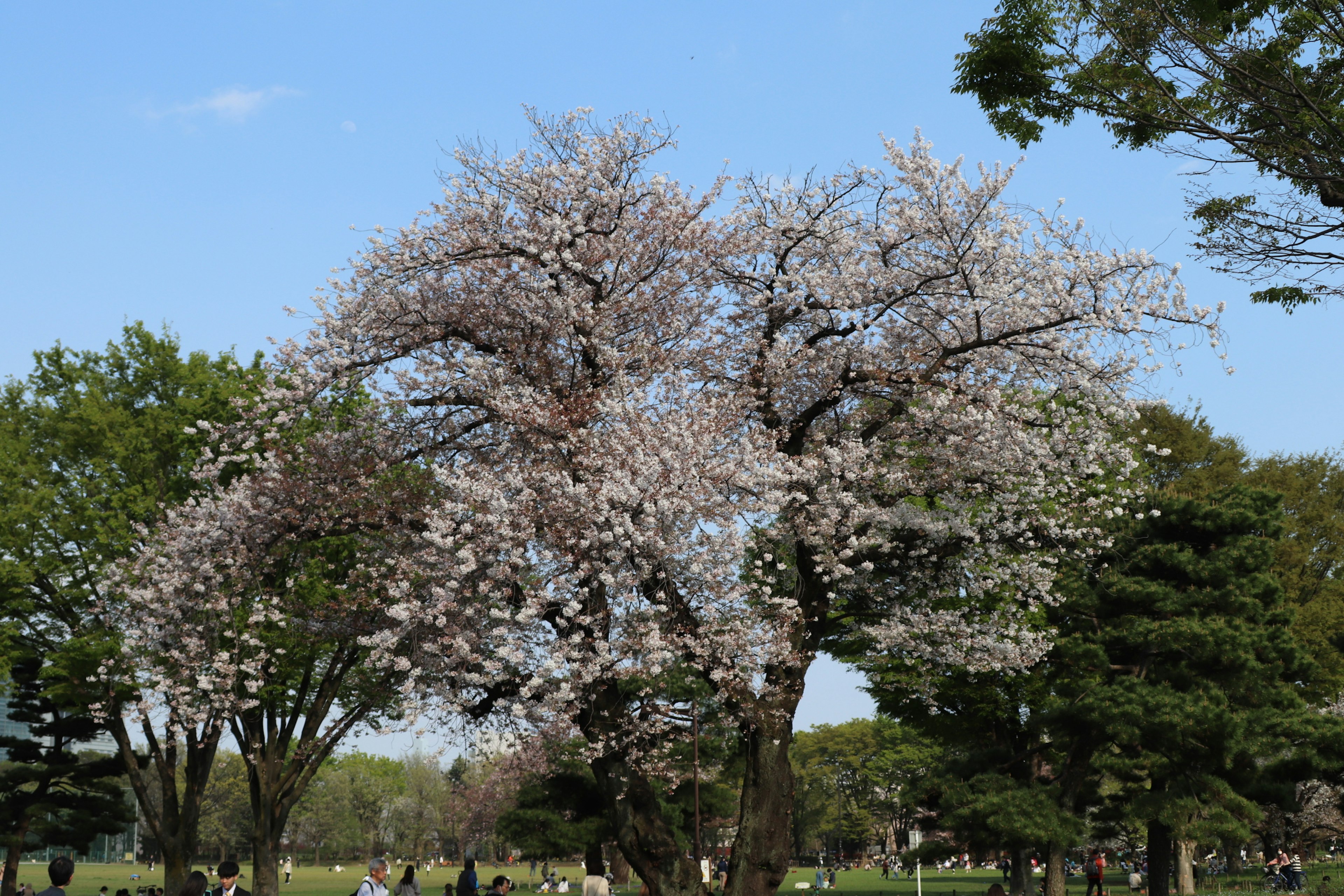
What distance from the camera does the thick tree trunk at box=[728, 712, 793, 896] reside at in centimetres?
1845

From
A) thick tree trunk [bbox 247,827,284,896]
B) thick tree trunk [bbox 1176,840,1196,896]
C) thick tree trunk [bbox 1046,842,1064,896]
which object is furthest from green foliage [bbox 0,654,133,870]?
thick tree trunk [bbox 1176,840,1196,896]

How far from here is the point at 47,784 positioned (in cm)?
3306

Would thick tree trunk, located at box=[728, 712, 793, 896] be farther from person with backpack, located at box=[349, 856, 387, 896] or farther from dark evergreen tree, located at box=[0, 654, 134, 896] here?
dark evergreen tree, located at box=[0, 654, 134, 896]

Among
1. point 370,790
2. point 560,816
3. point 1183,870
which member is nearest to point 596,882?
point 560,816

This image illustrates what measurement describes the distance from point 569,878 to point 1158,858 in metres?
58.6

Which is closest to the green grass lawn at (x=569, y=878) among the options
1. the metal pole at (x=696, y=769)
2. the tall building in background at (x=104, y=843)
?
the metal pole at (x=696, y=769)

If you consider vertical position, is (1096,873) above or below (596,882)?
below

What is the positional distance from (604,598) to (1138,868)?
46801 mm

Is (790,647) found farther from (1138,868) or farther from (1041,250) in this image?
(1138,868)

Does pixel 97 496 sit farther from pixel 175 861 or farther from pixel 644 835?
pixel 644 835

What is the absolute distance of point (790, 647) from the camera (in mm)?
18031

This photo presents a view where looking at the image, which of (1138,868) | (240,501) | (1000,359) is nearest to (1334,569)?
(1138,868)

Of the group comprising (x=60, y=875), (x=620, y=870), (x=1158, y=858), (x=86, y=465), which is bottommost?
(x=620, y=870)

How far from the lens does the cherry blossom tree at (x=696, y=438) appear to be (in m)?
16.7
